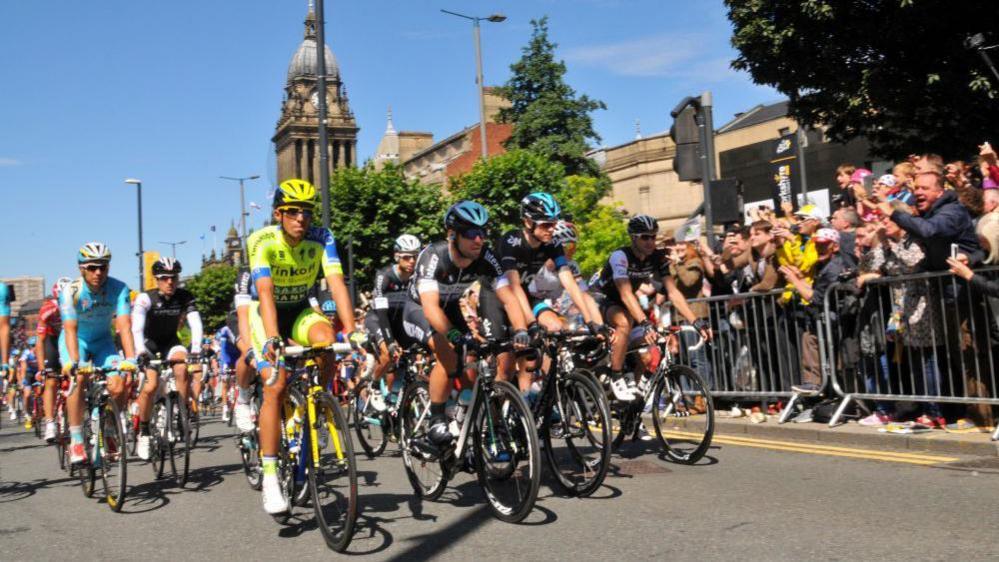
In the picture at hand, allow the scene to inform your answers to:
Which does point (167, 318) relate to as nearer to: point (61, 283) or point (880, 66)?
point (61, 283)

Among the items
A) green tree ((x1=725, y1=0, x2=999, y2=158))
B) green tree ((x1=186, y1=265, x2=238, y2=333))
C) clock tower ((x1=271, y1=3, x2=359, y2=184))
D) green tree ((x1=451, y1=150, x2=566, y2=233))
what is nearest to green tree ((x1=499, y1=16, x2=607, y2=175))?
green tree ((x1=451, y1=150, x2=566, y2=233))

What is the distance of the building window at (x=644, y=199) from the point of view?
218 feet

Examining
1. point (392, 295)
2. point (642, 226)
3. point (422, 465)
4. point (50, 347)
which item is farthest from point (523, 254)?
point (50, 347)

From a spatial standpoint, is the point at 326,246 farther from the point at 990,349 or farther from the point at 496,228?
the point at 496,228

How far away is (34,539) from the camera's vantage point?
263 inches

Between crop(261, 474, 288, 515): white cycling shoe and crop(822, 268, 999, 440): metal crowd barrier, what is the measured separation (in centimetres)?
550

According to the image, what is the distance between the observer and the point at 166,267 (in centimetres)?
1053

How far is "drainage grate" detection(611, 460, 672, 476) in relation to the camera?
7.70 m

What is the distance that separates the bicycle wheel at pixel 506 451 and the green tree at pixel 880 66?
1351 cm

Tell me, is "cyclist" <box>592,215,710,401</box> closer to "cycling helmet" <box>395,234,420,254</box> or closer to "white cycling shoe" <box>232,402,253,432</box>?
"cycling helmet" <box>395,234,420,254</box>

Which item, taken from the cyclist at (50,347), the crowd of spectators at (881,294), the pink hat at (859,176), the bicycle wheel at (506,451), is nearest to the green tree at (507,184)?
the pink hat at (859,176)


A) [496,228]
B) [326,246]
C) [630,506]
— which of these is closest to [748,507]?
[630,506]

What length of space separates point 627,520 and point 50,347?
829 centimetres

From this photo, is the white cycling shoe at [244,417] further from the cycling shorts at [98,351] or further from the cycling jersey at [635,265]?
the cycling jersey at [635,265]
